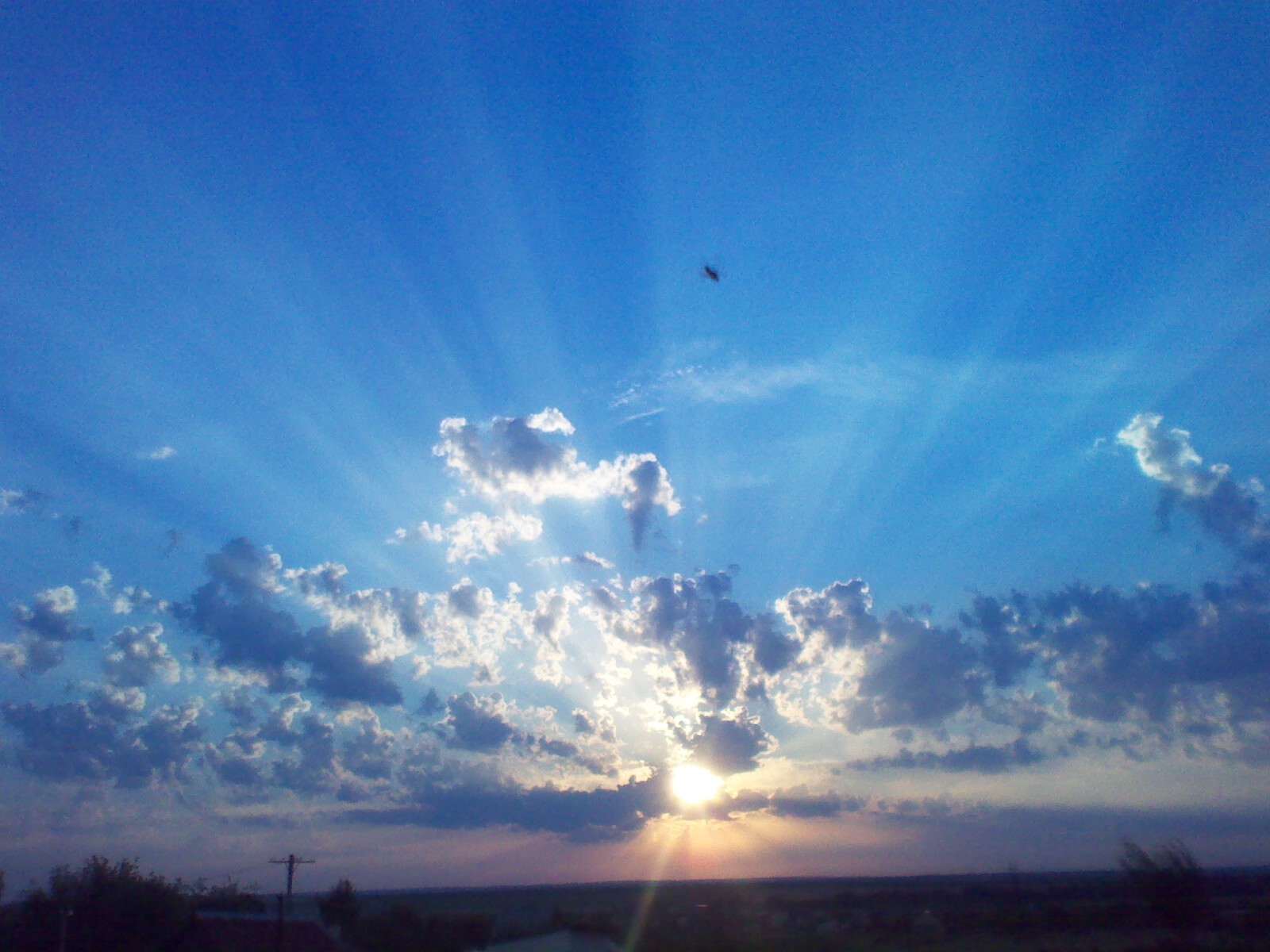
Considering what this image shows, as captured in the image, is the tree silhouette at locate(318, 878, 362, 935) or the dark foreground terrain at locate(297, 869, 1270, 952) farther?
the tree silhouette at locate(318, 878, 362, 935)

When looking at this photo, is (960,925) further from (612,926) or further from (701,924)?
(612,926)

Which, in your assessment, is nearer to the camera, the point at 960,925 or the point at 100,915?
the point at 100,915

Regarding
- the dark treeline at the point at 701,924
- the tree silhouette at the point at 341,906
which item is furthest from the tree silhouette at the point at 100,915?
→ the tree silhouette at the point at 341,906

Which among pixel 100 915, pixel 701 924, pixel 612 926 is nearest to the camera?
pixel 100 915

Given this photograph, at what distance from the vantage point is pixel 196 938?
5775cm

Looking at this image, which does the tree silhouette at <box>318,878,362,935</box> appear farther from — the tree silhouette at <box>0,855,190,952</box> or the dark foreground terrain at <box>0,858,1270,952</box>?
the tree silhouette at <box>0,855,190,952</box>

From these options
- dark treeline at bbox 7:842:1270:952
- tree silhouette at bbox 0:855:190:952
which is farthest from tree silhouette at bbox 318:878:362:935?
tree silhouette at bbox 0:855:190:952

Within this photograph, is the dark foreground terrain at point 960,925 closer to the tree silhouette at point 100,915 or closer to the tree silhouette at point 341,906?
the tree silhouette at point 341,906

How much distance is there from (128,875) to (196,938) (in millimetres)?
7469

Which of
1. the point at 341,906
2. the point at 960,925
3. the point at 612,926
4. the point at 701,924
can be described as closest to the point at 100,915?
the point at 341,906

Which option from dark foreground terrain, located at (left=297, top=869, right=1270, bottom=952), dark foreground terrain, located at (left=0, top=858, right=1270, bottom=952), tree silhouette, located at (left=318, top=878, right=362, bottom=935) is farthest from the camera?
tree silhouette, located at (left=318, top=878, right=362, bottom=935)

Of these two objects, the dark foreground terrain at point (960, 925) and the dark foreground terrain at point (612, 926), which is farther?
the dark foreground terrain at point (960, 925)

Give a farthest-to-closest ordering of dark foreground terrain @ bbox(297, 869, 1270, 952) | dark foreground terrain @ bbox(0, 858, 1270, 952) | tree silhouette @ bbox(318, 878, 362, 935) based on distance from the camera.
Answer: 1. tree silhouette @ bbox(318, 878, 362, 935)
2. dark foreground terrain @ bbox(297, 869, 1270, 952)
3. dark foreground terrain @ bbox(0, 858, 1270, 952)

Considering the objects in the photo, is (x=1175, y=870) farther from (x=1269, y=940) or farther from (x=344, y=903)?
(x=344, y=903)
